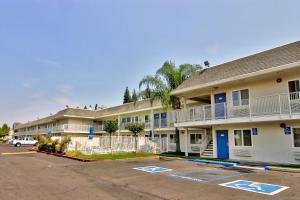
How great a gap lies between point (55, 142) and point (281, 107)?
74.6ft

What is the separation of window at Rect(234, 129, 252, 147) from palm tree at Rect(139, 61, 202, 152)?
282 inches

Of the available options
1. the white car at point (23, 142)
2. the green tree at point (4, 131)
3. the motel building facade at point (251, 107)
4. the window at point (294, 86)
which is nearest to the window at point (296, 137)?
the motel building facade at point (251, 107)

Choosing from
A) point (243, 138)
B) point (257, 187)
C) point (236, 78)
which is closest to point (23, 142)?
point (243, 138)

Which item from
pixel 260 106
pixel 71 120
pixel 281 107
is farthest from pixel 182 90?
pixel 71 120

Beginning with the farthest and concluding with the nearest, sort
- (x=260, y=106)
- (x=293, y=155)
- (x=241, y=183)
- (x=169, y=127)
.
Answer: (x=169, y=127)
(x=260, y=106)
(x=293, y=155)
(x=241, y=183)

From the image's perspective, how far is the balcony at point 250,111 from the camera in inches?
570

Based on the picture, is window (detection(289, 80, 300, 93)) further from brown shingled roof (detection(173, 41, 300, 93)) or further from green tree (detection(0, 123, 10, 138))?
green tree (detection(0, 123, 10, 138))

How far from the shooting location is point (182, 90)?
69.2 ft

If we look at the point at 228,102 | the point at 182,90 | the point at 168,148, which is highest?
the point at 182,90

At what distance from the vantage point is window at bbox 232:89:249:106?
17.7m

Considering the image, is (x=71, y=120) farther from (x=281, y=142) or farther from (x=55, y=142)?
(x=281, y=142)

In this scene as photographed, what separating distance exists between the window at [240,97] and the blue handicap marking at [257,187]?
900cm

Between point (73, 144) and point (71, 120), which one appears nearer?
point (73, 144)

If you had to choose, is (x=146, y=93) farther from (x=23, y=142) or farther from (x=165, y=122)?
(x=23, y=142)
